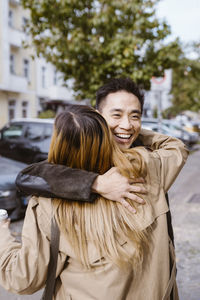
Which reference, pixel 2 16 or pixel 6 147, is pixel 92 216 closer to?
pixel 6 147

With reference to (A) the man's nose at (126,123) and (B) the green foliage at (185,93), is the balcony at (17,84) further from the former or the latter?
(A) the man's nose at (126,123)

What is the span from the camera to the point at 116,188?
134 centimetres

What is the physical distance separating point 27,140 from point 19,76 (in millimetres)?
15341

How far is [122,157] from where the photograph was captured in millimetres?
1376

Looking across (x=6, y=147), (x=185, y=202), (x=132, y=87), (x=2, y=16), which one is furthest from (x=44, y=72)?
(x=132, y=87)

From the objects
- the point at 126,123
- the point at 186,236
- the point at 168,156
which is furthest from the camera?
the point at 186,236

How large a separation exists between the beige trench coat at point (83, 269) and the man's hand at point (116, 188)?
7cm

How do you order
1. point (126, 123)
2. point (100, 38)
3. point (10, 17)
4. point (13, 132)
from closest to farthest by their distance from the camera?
point (126, 123)
point (100, 38)
point (13, 132)
point (10, 17)

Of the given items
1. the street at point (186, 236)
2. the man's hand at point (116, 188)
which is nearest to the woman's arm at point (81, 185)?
the man's hand at point (116, 188)

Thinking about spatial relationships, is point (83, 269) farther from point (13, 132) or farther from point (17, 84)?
point (17, 84)

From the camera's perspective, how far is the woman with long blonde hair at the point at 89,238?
130 centimetres

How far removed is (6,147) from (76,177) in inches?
325

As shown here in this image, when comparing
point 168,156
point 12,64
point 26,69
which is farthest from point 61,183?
point 26,69

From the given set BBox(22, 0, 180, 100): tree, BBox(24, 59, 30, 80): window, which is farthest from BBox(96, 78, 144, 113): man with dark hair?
BBox(24, 59, 30, 80): window
